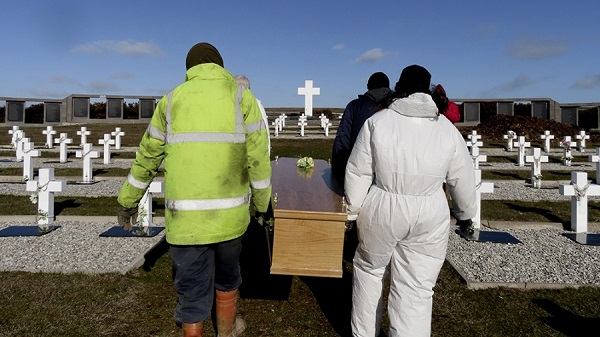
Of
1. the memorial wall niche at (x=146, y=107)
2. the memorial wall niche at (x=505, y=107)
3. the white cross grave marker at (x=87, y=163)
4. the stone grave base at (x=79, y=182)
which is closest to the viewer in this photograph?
the stone grave base at (x=79, y=182)

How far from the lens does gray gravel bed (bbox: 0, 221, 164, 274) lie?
5.24m

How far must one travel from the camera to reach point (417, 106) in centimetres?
288

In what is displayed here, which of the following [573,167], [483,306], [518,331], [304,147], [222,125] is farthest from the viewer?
[304,147]

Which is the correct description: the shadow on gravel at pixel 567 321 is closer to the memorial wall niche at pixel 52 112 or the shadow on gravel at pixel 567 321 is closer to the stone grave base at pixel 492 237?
the stone grave base at pixel 492 237

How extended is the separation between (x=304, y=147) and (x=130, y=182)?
17.9 m

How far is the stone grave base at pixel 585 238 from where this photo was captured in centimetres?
647

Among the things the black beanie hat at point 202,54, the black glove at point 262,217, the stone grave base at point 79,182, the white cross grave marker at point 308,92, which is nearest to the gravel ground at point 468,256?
the black glove at point 262,217

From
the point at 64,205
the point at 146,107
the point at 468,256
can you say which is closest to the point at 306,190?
the point at 468,256

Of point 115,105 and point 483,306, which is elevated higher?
point 115,105

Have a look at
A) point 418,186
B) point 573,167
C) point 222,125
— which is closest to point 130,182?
point 222,125

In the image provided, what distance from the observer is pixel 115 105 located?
38.0 metres

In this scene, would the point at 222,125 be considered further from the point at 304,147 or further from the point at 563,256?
the point at 304,147

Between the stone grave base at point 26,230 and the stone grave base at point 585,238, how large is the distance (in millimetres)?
7700

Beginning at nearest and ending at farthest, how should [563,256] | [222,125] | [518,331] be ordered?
1. [222,125]
2. [518,331]
3. [563,256]
